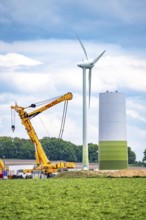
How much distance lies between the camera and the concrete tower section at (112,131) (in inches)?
3346

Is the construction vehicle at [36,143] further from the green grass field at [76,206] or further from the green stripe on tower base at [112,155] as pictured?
the green grass field at [76,206]

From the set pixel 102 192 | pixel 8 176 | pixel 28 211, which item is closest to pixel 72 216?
pixel 28 211

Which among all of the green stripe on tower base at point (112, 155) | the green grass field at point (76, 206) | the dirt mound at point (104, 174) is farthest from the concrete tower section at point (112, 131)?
the green grass field at point (76, 206)

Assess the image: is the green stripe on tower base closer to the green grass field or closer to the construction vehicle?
the construction vehicle

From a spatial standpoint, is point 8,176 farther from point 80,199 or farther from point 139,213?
point 139,213

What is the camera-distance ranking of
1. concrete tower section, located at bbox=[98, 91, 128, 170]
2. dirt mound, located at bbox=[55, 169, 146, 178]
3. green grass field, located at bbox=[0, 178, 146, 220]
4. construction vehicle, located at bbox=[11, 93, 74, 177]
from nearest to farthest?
1. green grass field, located at bbox=[0, 178, 146, 220]
2. dirt mound, located at bbox=[55, 169, 146, 178]
3. concrete tower section, located at bbox=[98, 91, 128, 170]
4. construction vehicle, located at bbox=[11, 93, 74, 177]

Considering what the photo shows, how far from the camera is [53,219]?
27.2 metres

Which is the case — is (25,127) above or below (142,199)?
above

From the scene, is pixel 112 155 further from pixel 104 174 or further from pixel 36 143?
pixel 36 143

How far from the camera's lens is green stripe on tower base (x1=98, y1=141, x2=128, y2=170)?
85062 millimetres

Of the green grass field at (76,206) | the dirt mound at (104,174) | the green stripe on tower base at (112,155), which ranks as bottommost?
the green grass field at (76,206)

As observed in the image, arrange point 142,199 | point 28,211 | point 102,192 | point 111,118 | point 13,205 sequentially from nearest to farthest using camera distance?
point 28,211, point 13,205, point 142,199, point 102,192, point 111,118

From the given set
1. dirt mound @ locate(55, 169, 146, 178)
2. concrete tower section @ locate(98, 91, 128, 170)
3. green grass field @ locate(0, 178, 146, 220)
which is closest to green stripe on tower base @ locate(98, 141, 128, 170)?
concrete tower section @ locate(98, 91, 128, 170)

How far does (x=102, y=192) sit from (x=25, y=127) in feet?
167
